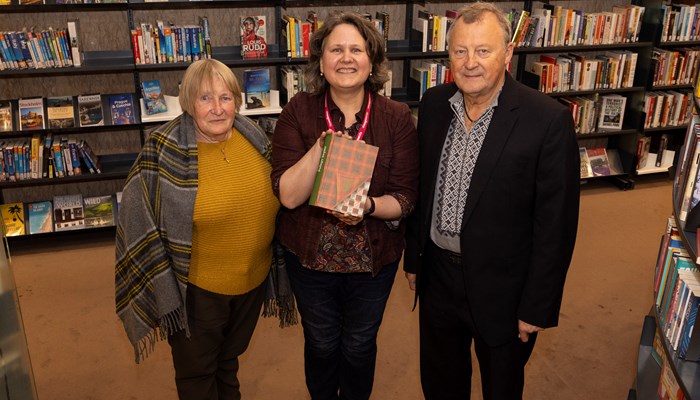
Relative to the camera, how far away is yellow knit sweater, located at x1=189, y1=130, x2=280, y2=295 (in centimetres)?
222

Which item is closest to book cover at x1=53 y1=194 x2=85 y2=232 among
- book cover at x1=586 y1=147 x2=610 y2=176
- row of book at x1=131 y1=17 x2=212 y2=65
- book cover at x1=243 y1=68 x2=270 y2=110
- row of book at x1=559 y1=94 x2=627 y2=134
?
row of book at x1=131 y1=17 x2=212 y2=65

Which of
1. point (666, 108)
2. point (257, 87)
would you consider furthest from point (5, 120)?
point (666, 108)

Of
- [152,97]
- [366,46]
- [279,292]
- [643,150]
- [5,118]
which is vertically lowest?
[643,150]

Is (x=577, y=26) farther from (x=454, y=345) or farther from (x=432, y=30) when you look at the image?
(x=454, y=345)

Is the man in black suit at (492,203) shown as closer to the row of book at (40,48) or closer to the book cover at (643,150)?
the row of book at (40,48)

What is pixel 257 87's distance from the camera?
4.71 m

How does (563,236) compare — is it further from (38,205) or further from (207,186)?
(38,205)

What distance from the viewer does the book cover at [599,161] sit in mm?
5777

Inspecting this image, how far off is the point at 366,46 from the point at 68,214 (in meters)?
3.31

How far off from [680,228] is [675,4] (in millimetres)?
4375

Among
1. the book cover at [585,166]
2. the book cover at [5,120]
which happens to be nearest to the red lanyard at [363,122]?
the book cover at [5,120]

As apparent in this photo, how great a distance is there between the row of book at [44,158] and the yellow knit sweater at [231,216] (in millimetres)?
2640

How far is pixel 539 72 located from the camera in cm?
531

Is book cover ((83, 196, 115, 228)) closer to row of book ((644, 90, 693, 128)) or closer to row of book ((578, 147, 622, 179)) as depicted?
row of book ((578, 147, 622, 179))
